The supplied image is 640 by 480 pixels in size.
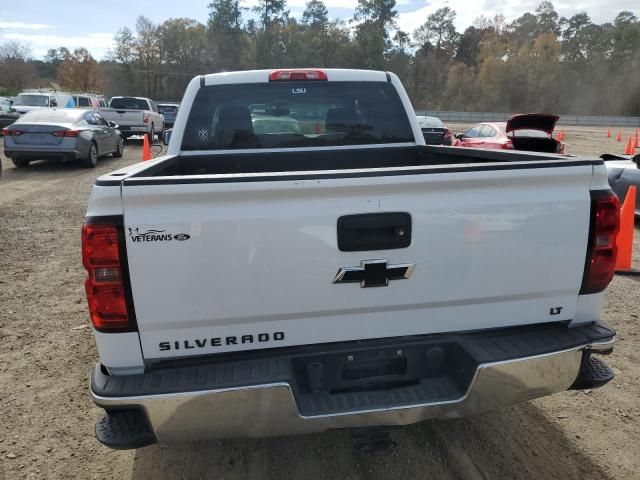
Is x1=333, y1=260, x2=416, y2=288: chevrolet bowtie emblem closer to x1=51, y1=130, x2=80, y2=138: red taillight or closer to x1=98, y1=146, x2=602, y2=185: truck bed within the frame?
x1=98, y1=146, x2=602, y2=185: truck bed

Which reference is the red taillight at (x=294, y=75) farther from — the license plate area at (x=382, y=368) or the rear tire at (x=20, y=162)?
the rear tire at (x=20, y=162)

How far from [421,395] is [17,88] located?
70512 millimetres

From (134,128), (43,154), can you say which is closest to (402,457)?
(43,154)

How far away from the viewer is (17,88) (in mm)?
59250

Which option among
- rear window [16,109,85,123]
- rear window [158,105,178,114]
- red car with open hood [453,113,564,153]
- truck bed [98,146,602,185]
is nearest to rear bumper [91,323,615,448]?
truck bed [98,146,602,185]

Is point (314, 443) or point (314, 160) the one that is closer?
point (314, 443)

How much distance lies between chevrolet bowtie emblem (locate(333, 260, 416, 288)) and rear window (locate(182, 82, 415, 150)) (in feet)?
7.07

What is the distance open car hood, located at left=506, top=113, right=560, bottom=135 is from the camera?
10.7m

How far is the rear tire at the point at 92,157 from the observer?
1366 cm

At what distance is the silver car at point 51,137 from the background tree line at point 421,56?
63917 mm

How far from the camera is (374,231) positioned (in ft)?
6.95

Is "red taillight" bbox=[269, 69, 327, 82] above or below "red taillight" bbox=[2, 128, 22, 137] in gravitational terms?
above

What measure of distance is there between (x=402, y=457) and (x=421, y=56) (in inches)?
4165

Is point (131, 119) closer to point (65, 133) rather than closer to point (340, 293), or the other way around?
point (65, 133)
